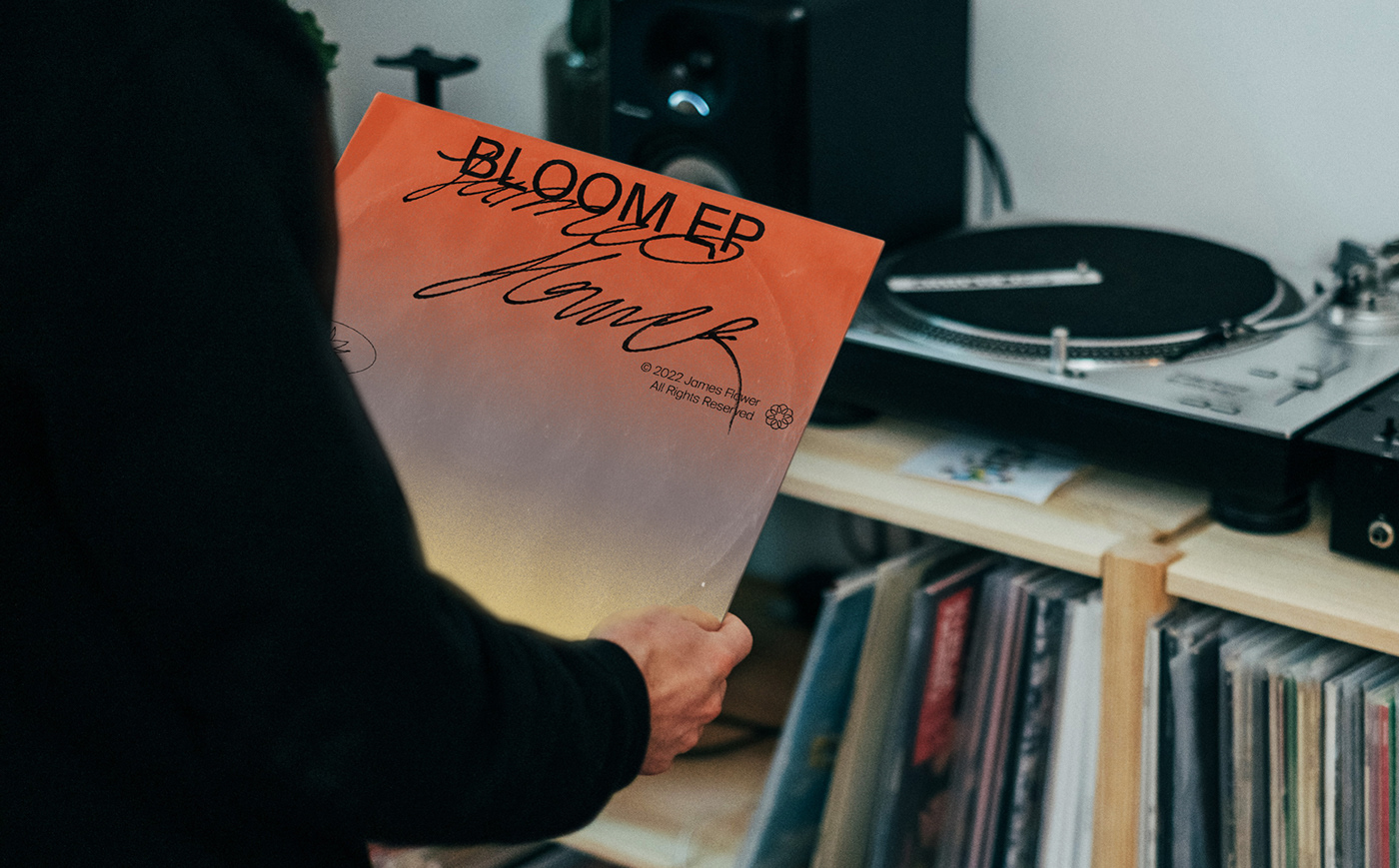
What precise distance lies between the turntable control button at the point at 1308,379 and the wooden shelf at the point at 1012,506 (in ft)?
0.40

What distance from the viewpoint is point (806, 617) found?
159 cm

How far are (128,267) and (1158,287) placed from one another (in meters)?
0.82

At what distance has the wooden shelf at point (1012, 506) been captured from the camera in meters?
0.95

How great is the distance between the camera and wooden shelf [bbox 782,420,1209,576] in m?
0.95

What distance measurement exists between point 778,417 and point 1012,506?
17.9 inches

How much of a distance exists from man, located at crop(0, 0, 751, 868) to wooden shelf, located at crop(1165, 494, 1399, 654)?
19.7 inches

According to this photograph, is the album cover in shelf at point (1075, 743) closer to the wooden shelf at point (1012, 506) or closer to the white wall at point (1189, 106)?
the wooden shelf at point (1012, 506)

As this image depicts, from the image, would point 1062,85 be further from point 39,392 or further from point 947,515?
point 39,392

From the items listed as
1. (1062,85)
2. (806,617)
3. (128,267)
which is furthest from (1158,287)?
(128,267)

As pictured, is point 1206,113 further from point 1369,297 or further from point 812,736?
point 812,736

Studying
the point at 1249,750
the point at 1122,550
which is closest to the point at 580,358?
the point at 1122,550

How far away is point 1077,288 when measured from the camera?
1.06 meters
